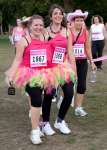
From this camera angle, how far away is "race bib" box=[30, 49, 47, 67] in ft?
20.8

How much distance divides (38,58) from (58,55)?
358 millimetres

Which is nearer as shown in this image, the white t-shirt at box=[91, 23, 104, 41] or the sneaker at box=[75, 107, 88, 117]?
the sneaker at box=[75, 107, 88, 117]

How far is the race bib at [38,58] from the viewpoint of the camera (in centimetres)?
635

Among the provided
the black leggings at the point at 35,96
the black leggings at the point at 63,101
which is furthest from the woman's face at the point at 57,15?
the black leggings at the point at 35,96

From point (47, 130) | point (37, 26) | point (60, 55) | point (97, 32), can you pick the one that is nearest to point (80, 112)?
point (47, 130)

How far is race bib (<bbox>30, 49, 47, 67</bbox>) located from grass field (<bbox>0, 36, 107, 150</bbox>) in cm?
109

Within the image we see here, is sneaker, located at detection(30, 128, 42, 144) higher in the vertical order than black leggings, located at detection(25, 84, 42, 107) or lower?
lower

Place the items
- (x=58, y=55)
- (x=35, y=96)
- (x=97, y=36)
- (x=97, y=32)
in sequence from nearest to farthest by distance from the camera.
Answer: (x=35, y=96)
(x=58, y=55)
(x=97, y=36)
(x=97, y=32)

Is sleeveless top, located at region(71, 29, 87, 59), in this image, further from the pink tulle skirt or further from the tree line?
the tree line

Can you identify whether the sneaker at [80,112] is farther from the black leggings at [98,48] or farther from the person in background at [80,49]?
the black leggings at [98,48]

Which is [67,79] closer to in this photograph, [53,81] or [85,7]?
[53,81]

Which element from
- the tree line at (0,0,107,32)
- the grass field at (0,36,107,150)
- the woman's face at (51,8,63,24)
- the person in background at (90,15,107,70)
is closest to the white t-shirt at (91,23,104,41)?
the person in background at (90,15,107,70)

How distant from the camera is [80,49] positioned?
7895 mm

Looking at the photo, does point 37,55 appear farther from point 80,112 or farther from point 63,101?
point 80,112
